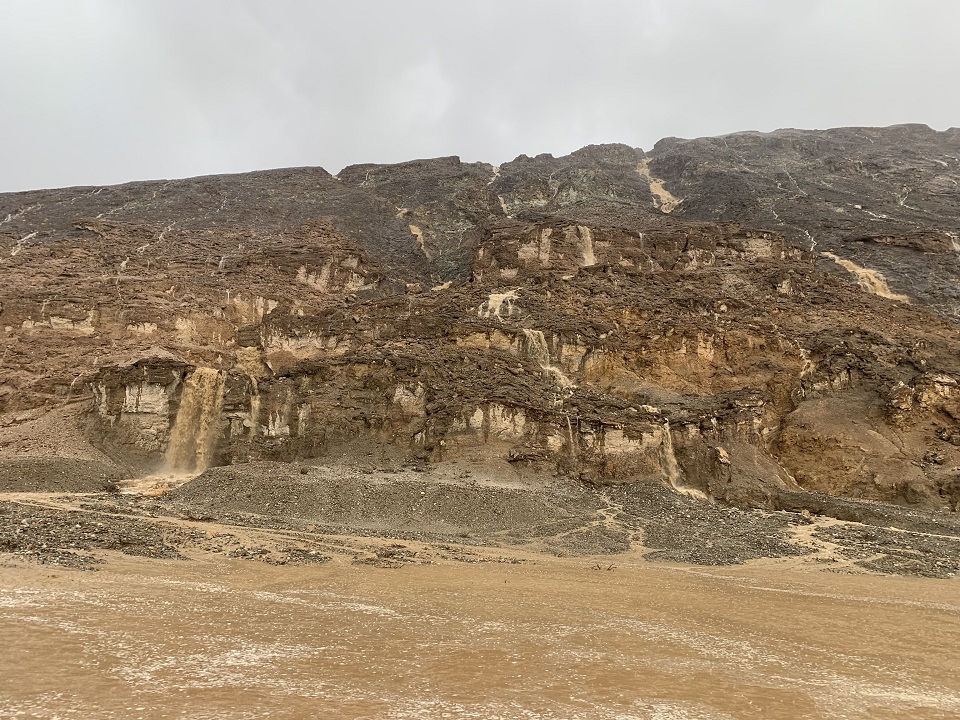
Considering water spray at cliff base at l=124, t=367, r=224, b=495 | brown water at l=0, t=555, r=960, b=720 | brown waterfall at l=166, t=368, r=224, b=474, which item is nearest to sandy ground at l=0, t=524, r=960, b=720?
brown water at l=0, t=555, r=960, b=720

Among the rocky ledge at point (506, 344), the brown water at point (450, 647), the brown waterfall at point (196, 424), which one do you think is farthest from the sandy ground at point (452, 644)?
the brown waterfall at point (196, 424)

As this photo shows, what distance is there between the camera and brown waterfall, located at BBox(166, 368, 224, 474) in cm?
3200

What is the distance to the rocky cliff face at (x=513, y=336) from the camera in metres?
30.4

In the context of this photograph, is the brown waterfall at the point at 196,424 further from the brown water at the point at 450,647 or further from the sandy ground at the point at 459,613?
the brown water at the point at 450,647

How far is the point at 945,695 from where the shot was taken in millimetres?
8156

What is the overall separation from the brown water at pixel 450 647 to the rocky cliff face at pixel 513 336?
14.8m

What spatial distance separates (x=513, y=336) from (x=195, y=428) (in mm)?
18890

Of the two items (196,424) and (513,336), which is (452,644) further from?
(513,336)

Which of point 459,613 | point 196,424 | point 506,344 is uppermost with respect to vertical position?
point 506,344

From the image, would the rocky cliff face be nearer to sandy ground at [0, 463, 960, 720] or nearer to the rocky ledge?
the rocky ledge

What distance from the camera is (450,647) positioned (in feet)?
30.9

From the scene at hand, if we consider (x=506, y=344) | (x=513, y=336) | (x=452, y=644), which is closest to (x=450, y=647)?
(x=452, y=644)

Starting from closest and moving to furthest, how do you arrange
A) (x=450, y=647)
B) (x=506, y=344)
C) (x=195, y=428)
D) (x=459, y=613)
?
(x=450, y=647), (x=459, y=613), (x=195, y=428), (x=506, y=344)

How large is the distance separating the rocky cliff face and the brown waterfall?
12cm
